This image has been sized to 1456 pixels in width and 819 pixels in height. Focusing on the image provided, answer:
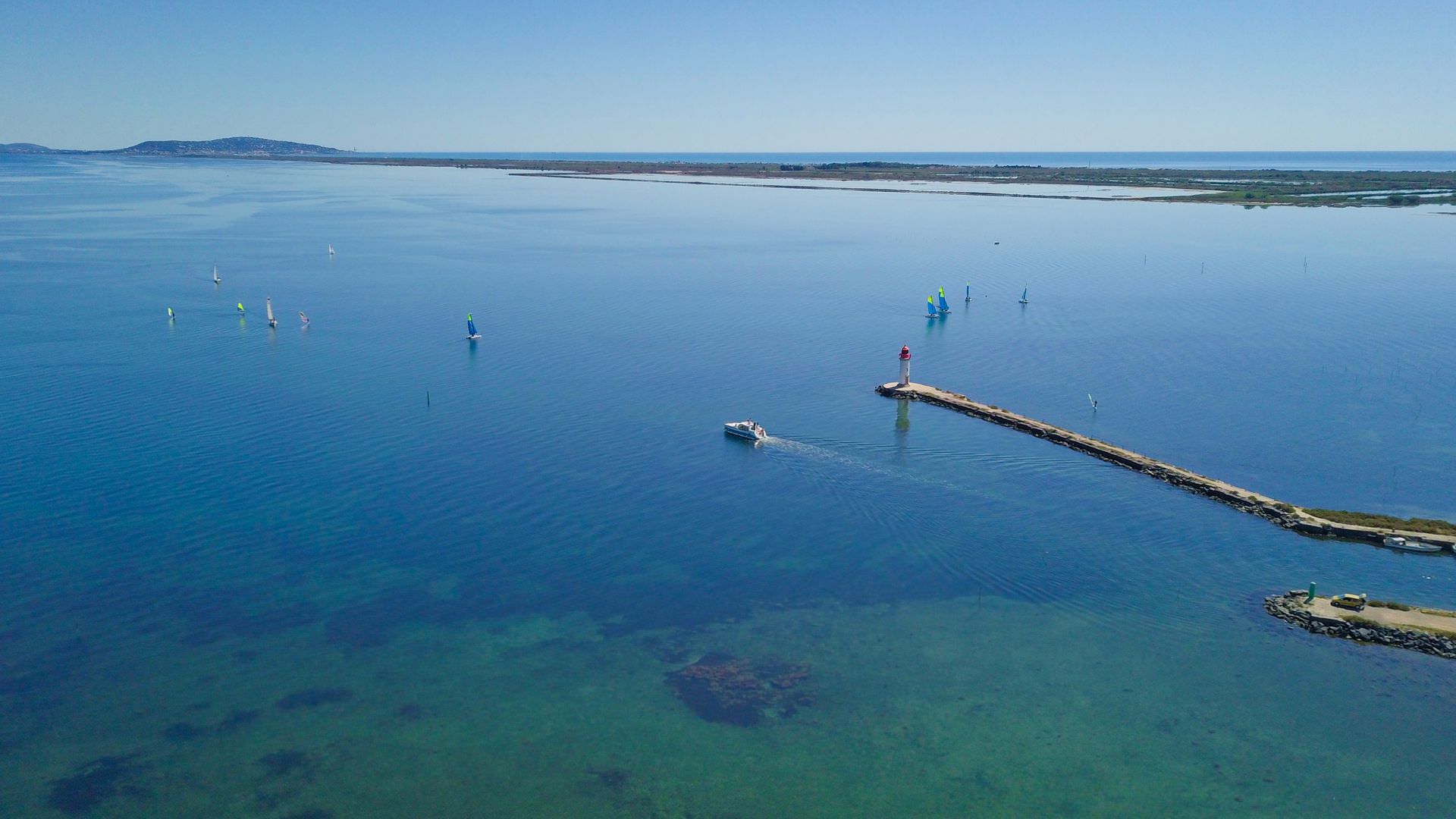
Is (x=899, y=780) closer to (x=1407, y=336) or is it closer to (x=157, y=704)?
(x=157, y=704)

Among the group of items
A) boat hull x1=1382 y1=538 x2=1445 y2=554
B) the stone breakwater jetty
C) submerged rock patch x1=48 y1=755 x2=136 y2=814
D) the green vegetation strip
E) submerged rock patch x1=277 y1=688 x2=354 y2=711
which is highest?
the green vegetation strip

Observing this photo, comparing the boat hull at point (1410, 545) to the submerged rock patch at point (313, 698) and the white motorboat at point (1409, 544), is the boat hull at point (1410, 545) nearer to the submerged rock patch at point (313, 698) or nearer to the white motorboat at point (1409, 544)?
the white motorboat at point (1409, 544)

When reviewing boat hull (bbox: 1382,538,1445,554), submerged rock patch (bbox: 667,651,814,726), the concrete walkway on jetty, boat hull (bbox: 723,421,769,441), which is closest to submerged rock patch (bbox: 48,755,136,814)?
submerged rock patch (bbox: 667,651,814,726)

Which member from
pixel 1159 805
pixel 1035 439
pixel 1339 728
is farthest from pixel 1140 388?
Result: pixel 1159 805

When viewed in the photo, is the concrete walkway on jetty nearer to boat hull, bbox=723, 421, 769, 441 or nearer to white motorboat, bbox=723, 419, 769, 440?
white motorboat, bbox=723, 419, 769, 440

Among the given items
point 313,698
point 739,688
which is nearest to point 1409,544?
point 739,688

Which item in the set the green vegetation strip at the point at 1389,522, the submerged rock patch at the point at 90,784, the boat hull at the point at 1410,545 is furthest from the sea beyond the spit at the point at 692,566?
the green vegetation strip at the point at 1389,522
